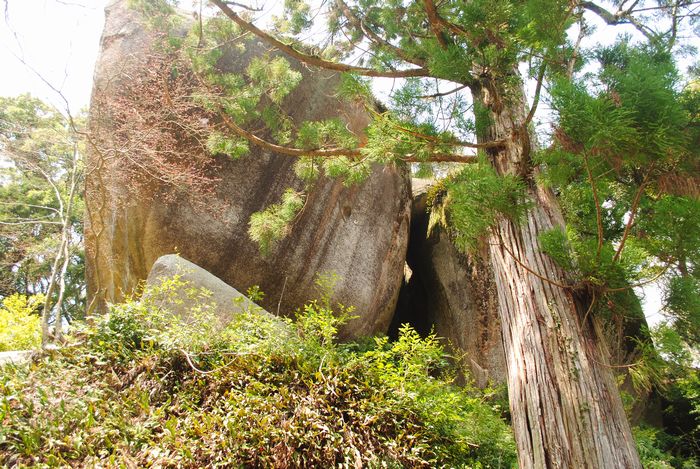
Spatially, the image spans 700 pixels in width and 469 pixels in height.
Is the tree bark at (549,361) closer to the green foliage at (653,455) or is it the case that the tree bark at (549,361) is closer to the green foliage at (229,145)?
the green foliage at (229,145)

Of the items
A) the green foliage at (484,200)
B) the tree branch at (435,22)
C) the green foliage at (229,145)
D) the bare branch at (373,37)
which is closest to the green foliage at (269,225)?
the green foliage at (229,145)

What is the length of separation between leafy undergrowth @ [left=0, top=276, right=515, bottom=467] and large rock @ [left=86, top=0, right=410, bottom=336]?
184 centimetres

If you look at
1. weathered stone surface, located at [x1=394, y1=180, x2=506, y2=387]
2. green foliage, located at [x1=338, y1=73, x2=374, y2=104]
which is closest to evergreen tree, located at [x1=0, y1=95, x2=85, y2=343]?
green foliage, located at [x1=338, y1=73, x2=374, y2=104]

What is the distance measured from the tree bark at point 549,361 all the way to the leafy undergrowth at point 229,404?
3.31ft

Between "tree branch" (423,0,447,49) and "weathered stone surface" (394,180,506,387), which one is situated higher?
"tree branch" (423,0,447,49)

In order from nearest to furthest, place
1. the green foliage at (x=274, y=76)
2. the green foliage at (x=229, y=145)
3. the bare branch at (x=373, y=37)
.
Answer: the bare branch at (x=373, y=37), the green foliage at (x=229, y=145), the green foliage at (x=274, y=76)

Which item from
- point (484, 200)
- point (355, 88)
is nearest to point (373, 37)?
point (355, 88)

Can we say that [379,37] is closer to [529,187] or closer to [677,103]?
[529,187]

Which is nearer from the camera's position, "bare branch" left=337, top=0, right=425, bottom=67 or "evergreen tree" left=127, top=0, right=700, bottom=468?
"evergreen tree" left=127, top=0, right=700, bottom=468

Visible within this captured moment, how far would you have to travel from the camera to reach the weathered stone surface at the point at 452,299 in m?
5.64

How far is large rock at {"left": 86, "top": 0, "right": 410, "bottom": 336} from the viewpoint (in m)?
5.21

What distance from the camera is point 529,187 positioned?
2678 mm

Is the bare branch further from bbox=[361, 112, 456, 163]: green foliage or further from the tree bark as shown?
the tree bark

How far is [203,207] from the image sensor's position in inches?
218
